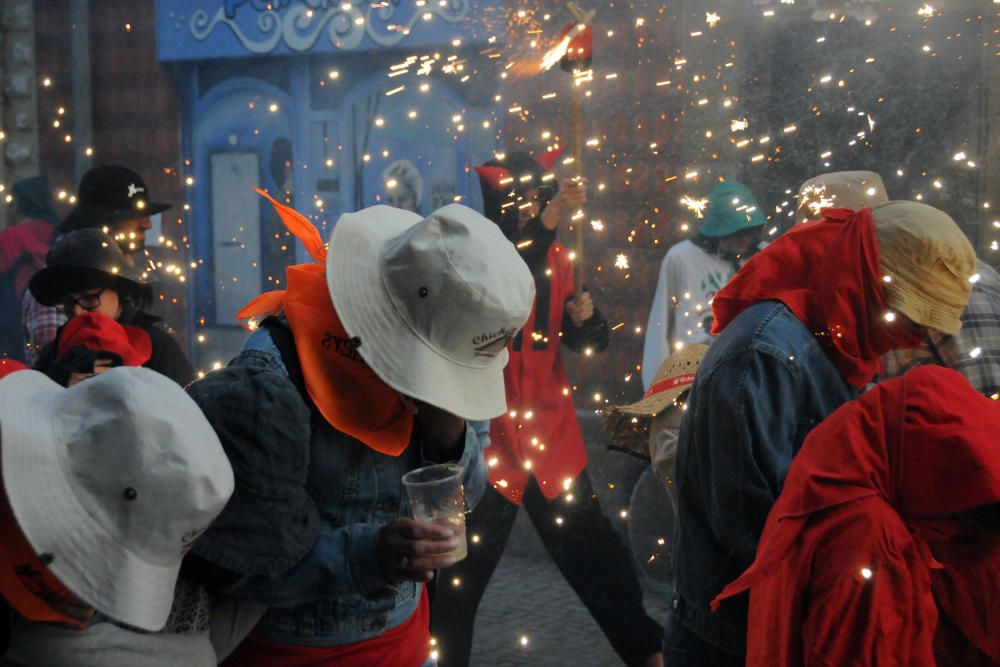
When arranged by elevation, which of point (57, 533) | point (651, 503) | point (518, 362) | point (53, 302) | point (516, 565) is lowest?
point (516, 565)

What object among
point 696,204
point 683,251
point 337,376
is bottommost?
point 683,251

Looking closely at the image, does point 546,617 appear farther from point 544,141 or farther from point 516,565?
point 544,141

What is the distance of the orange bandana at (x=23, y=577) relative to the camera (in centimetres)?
162

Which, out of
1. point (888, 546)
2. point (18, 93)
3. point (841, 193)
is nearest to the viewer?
point (888, 546)

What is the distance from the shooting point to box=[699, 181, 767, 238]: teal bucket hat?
6215 millimetres

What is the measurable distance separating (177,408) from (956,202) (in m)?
5.66

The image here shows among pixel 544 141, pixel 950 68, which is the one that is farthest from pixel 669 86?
pixel 950 68

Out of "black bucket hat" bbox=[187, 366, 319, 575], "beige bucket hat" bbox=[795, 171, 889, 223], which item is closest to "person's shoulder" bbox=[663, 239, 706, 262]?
"beige bucket hat" bbox=[795, 171, 889, 223]

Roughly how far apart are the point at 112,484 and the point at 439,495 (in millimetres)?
763

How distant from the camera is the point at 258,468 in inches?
78.2

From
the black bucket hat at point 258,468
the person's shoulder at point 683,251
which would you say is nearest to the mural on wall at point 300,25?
the person's shoulder at point 683,251

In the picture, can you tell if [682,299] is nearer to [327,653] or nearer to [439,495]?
[439,495]

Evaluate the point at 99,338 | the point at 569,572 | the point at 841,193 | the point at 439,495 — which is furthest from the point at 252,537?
the point at 841,193

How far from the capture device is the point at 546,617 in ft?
A: 20.1
